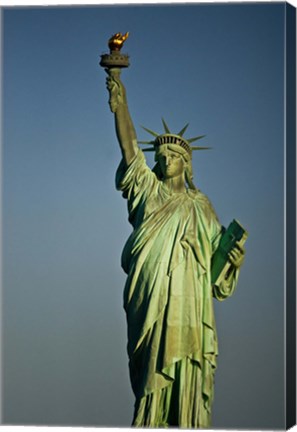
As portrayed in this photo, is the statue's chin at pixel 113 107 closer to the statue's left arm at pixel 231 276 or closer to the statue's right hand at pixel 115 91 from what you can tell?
the statue's right hand at pixel 115 91

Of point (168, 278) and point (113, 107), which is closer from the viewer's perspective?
point (168, 278)

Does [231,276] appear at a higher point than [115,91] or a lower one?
lower

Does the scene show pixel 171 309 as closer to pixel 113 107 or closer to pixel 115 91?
pixel 113 107

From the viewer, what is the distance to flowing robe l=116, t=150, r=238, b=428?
120ft

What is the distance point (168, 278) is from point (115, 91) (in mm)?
3431

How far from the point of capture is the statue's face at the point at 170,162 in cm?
3778

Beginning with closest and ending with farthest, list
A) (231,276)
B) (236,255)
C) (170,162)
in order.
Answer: (236,255)
(231,276)
(170,162)

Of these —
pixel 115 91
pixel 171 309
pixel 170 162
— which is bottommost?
pixel 171 309

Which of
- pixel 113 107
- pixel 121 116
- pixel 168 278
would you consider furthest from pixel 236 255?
pixel 113 107

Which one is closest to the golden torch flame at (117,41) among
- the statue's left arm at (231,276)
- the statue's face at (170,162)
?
the statue's face at (170,162)

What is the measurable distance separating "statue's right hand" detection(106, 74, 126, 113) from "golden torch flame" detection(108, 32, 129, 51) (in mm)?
476

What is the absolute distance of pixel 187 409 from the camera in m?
36.6

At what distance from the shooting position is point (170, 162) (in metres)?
37.8

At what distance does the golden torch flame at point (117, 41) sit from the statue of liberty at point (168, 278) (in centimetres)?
34
